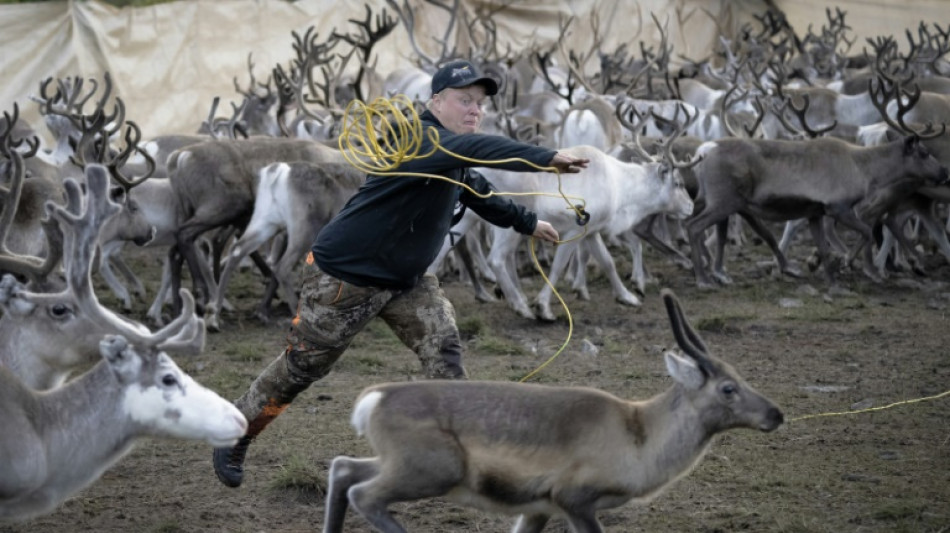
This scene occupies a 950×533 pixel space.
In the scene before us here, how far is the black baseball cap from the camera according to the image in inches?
185

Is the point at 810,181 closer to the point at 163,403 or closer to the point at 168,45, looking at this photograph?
the point at 163,403

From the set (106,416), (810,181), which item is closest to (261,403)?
(106,416)

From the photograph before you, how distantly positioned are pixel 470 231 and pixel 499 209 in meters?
5.60

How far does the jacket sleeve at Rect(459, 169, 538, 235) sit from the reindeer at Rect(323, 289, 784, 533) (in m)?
0.80

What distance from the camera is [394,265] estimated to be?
472 cm

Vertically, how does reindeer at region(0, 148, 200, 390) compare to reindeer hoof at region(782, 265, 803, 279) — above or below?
above

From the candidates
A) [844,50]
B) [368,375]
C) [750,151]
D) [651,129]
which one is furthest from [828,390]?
[844,50]

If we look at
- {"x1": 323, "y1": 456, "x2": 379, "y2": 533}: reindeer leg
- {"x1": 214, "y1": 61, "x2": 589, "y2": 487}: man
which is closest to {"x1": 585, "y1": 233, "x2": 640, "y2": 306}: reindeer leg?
{"x1": 214, "y1": 61, "x2": 589, "y2": 487}: man

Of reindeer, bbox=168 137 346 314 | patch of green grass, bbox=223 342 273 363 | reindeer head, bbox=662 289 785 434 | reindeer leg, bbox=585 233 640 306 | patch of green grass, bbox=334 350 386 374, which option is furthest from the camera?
reindeer leg, bbox=585 233 640 306

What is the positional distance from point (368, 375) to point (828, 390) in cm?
258

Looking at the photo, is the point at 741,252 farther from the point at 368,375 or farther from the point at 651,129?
the point at 368,375

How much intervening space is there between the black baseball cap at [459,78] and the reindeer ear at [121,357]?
146cm

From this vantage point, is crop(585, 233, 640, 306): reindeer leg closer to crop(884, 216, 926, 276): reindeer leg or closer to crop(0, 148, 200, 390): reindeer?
crop(884, 216, 926, 276): reindeer leg

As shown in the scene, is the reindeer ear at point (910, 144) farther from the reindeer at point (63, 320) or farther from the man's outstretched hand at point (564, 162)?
the reindeer at point (63, 320)
